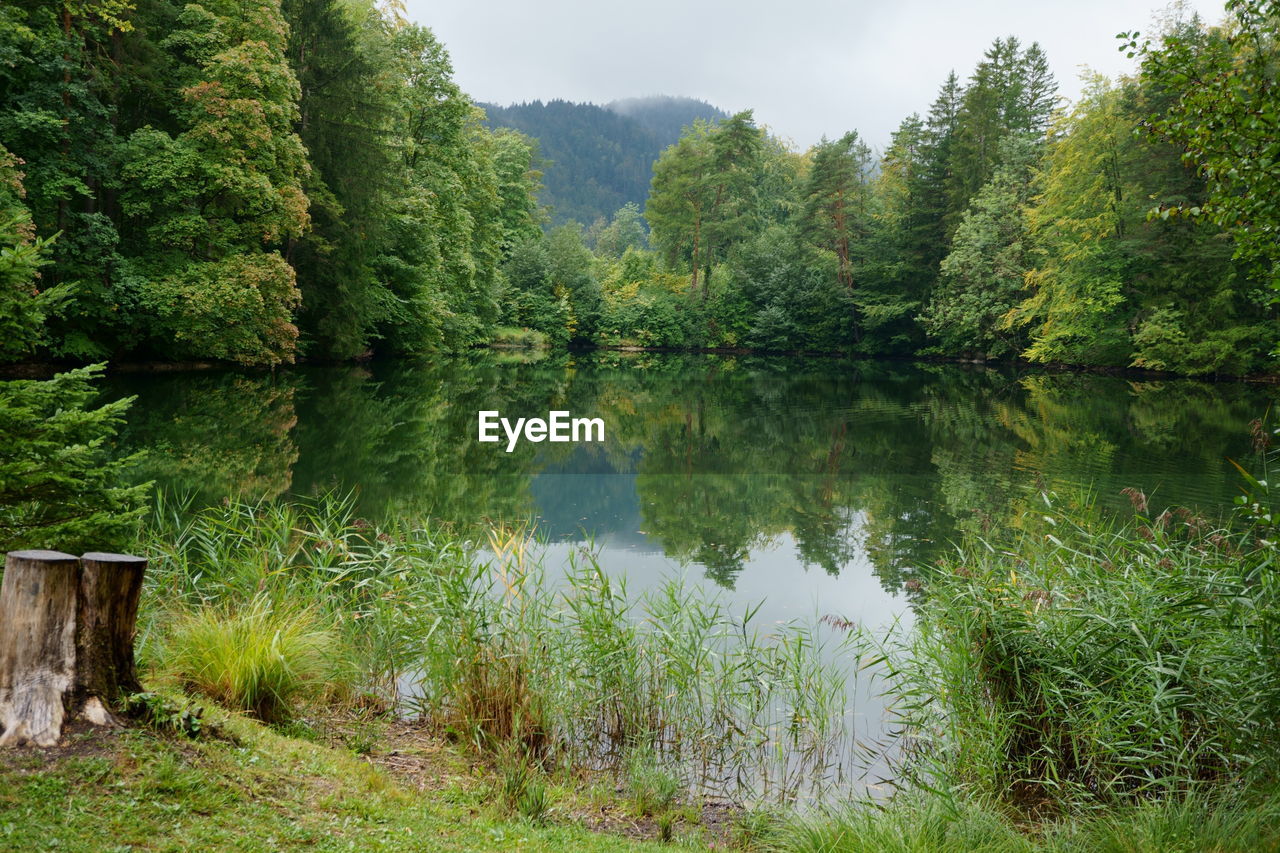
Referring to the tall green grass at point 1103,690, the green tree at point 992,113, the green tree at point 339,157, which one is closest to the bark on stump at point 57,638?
the tall green grass at point 1103,690

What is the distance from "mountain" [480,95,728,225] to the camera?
145 meters

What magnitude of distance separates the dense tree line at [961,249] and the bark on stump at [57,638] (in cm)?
1937

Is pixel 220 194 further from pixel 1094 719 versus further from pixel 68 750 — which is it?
pixel 1094 719

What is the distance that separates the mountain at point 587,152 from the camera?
14462 cm

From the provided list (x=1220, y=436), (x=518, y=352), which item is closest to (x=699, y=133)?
(x=518, y=352)

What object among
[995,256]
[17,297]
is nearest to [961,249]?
[995,256]

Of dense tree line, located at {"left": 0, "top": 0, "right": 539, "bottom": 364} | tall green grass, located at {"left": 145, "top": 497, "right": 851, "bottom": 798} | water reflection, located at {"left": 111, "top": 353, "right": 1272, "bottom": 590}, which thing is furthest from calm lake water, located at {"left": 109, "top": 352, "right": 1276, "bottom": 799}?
dense tree line, located at {"left": 0, "top": 0, "right": 539, "bottom": 364}

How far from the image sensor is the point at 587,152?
16450 centimetres

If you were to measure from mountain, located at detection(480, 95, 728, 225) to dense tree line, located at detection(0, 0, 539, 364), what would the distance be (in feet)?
349

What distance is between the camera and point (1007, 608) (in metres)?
4.95

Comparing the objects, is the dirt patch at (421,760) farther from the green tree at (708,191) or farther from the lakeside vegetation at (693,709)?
the green tree at (708,191)

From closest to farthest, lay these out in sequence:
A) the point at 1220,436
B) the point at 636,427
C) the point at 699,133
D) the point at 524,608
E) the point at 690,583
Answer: the point at 524,608 < the point at 690,583 < the point at 1220,436 < the point at 636,427 < the point at 699,133

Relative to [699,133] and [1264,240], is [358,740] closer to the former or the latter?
[1264,240]

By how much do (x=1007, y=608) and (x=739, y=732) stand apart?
1.68 metres
